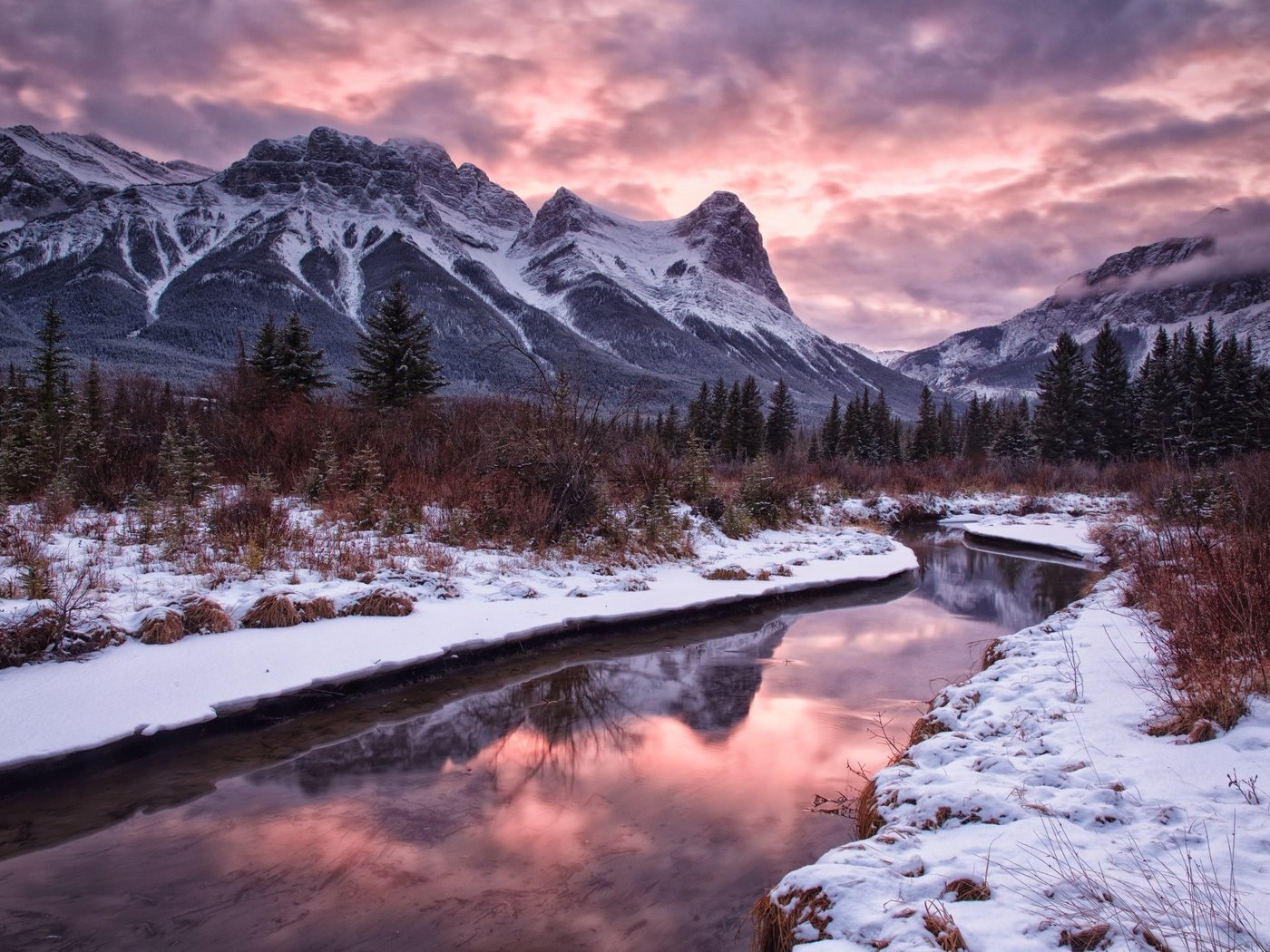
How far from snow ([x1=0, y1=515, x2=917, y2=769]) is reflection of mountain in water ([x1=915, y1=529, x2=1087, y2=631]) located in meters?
2.40

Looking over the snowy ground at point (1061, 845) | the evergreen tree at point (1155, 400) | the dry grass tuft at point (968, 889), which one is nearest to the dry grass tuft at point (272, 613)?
the snowy ground at point (1061, 845)

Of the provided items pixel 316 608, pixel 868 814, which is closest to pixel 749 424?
pixel 316 608

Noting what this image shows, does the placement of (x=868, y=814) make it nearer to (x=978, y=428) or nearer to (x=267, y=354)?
(x=267, y=354)

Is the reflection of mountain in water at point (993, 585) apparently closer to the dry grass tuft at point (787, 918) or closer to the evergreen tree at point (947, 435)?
the dry grass tuft at point (787, 918)

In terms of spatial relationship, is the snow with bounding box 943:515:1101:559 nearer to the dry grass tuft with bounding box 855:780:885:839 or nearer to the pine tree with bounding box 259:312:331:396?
the dry grass tuft with bounding box 855:780:885:839

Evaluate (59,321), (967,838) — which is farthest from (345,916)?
(59,321)

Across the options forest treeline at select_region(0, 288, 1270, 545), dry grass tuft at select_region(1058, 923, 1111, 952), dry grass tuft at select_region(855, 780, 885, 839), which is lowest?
dry grass tuft at select_region(855, 780, 885, 839)

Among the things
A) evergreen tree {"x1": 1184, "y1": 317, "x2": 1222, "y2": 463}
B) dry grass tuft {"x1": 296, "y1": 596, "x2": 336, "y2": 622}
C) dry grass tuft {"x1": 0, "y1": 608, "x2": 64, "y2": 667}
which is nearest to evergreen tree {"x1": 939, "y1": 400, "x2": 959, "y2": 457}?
evergreen tree {"x1": 1184, "y1": 317, "x2": 1222, "y2": 463}

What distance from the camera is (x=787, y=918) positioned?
3.03m

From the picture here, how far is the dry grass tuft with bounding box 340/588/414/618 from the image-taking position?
859cm

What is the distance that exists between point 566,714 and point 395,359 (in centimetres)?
1959

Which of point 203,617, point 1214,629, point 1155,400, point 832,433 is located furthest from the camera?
point 832,433

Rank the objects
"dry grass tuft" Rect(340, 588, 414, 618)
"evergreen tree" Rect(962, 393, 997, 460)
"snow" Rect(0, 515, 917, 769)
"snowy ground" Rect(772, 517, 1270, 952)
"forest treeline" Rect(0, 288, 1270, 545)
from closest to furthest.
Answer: "snowy ground" Rect(772, 517, 1270, 952)
"snow" Rect(0, 515, 917, 769)
"dry grass tuft" Rect(340, 588, 414, 618)
"forest treeline" Rect(0, 288, 1270, 545)
"evergreen tree" Rect(962, 393, 997, 460)

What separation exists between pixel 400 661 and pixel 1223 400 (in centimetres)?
4752
